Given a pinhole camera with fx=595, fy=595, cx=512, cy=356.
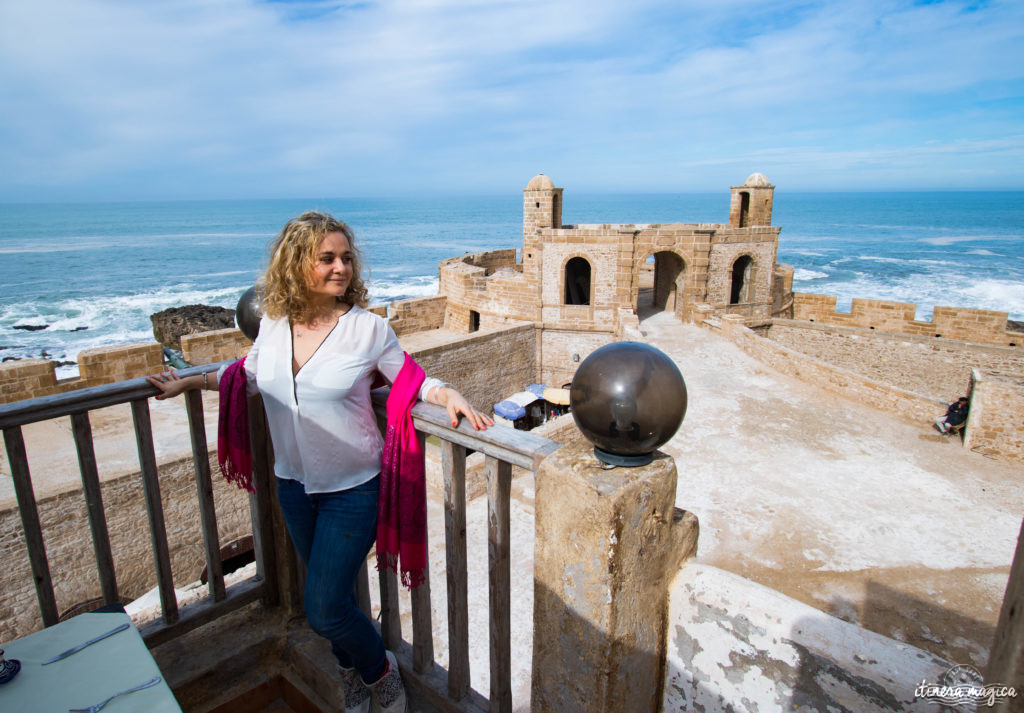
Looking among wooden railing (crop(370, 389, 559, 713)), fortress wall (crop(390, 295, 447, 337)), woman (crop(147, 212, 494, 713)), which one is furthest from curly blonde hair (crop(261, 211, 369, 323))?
fortress wall (crop(390, 295, 447, 337))

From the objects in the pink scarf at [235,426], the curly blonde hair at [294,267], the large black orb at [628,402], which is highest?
the curly blonde hair at [294,267]

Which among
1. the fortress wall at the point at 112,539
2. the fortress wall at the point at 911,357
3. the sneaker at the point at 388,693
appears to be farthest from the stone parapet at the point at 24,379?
the fortress wall at the point at 911,357

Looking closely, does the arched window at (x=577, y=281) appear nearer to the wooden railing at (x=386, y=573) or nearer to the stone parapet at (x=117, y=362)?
the stone parapet at (x=117, y=362)

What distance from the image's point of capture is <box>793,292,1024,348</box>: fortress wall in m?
17.5

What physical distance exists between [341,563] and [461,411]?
734 millimetres

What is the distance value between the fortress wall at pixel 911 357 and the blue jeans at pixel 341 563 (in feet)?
48.9

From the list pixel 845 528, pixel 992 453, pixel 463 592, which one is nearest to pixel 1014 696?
pixel 463 592

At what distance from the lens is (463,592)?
218cm

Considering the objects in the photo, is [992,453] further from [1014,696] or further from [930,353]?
[1014,696]

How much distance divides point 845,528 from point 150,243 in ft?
298

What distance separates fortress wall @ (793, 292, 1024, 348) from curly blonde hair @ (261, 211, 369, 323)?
20475 millimetres

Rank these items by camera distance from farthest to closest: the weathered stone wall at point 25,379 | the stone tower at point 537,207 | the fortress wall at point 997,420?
the stone tower at point 537,207
the weathered stone wall at point 25,379
the fortress wall at point 997,420

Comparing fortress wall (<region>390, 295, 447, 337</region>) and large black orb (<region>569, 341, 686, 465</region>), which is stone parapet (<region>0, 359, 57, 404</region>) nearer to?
large black orb (<region>569, 341, 686, 465</region>)

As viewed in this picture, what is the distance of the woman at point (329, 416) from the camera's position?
7.02 feet
